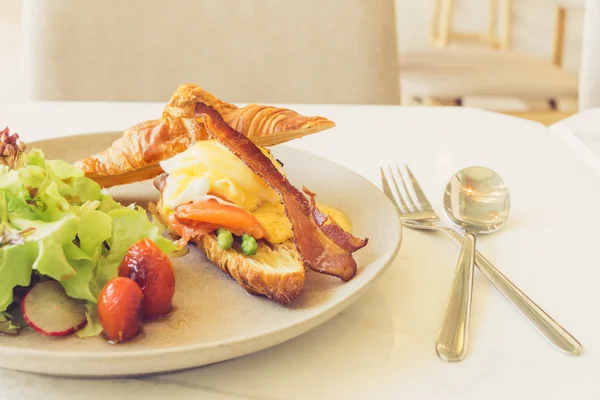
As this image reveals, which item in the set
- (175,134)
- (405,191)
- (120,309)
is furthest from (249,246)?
(405,191)

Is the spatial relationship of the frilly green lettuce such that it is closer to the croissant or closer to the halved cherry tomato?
the halved cherry tomato

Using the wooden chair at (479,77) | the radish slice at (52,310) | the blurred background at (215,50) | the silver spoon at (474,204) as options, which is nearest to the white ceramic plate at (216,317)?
the radish slice at (52,310)

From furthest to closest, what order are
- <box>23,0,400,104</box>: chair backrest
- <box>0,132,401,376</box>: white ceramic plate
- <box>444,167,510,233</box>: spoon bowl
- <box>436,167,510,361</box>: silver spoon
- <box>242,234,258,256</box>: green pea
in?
<box>23,0,400,104</box>: chair backrest
<box>444,167,510,233</box>: spoon bowl
<box>436,167,510,361</box>: silver spoon
<box>242,234,258,256</box>: green pea
<box>0,132,401,376</box>: white ceramic plate

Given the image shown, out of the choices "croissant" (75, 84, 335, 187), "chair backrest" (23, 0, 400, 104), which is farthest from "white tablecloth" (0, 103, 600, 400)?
"chair backrest" (23, 0, 400, 104)

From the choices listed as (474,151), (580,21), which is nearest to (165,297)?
(474,151)

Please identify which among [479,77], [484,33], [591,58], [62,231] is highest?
[62,231]

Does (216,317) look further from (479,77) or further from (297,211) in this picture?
(479,77)
